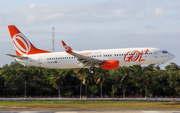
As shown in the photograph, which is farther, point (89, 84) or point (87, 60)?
point (89, 84)

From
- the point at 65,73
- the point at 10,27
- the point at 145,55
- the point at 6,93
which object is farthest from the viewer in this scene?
the point at 65,73

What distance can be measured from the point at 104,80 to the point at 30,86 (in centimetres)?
2848

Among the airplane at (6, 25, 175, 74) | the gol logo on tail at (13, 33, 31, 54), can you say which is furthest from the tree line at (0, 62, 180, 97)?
the airplane at (6, 25, 175, 74)

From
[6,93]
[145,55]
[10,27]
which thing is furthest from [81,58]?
[6,93]

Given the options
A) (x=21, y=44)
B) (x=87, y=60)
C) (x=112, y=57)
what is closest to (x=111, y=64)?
(x=112, y=57)

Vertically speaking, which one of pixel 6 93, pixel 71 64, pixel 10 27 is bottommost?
pixel 6 93

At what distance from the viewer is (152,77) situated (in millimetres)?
101875

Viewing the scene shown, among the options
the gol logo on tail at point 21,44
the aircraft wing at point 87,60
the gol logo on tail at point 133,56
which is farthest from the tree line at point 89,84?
the gol logo on tail at point 133,56

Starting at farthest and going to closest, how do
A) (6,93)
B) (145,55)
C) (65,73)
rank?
(65,73) < (6,93) < (145,55)

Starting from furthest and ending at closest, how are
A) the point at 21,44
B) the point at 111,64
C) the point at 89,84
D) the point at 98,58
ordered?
the point at 89,84, the point at 21,44, the point at 98,58, the point at 111,64

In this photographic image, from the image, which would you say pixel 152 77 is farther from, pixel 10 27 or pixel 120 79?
pixel 10 27

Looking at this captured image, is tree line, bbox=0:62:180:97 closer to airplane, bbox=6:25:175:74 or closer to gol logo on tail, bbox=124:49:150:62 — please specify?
airplane, bbox=6:25:175:74

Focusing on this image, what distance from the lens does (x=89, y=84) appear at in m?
100

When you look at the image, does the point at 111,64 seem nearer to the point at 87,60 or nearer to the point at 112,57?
the point at 112,57
